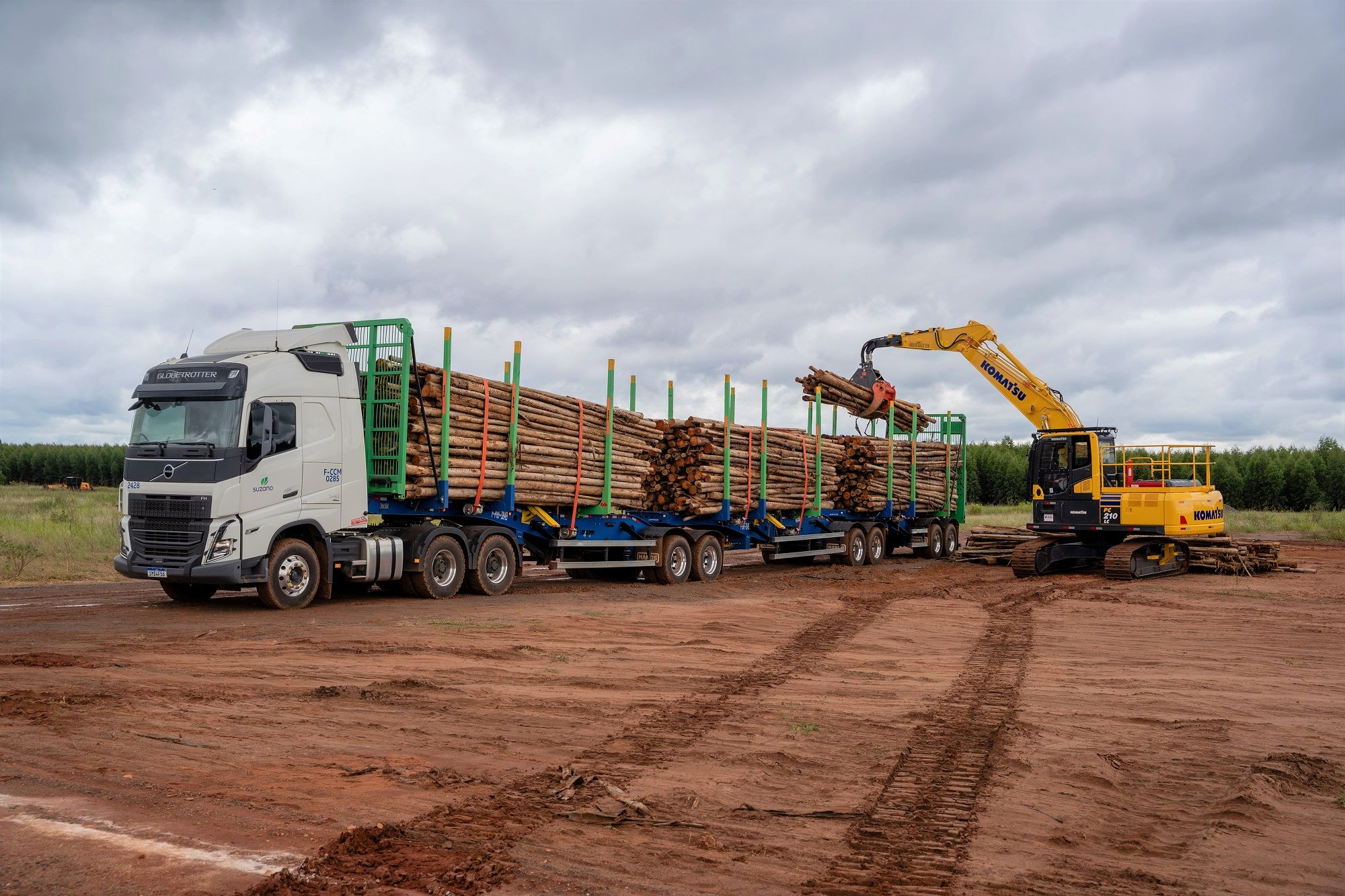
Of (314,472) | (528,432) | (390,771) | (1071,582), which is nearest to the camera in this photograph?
(390,771)

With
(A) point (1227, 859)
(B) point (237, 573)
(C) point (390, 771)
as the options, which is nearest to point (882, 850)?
(A) point (1227, 859)

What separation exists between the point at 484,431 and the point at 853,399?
40.5 feet

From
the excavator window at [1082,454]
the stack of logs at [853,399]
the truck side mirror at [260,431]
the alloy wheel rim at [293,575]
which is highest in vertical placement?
the stack of logs at [853,399]

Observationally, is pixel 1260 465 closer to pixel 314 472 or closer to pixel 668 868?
pixel 314 472

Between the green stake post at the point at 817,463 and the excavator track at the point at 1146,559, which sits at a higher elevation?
the green stake post at the point at 817,463

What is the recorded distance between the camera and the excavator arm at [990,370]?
82.4ft

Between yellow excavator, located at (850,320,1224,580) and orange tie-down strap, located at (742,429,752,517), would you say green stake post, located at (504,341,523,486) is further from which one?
yellow excavator, located at (850,320,1224,580)

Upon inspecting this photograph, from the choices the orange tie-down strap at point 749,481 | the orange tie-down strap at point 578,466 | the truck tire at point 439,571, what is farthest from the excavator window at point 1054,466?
the truck tire at point 439,571

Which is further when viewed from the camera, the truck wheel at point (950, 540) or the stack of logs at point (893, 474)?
the truck wheel at point (950, 540)

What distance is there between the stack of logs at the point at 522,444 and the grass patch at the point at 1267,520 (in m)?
20.9

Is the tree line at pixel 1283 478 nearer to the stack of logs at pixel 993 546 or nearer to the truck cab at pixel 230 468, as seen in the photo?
the stack of logs at pixel 993 546

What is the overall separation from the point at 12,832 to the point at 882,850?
447 cm

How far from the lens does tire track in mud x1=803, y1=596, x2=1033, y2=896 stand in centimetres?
510

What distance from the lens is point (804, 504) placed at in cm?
2481
